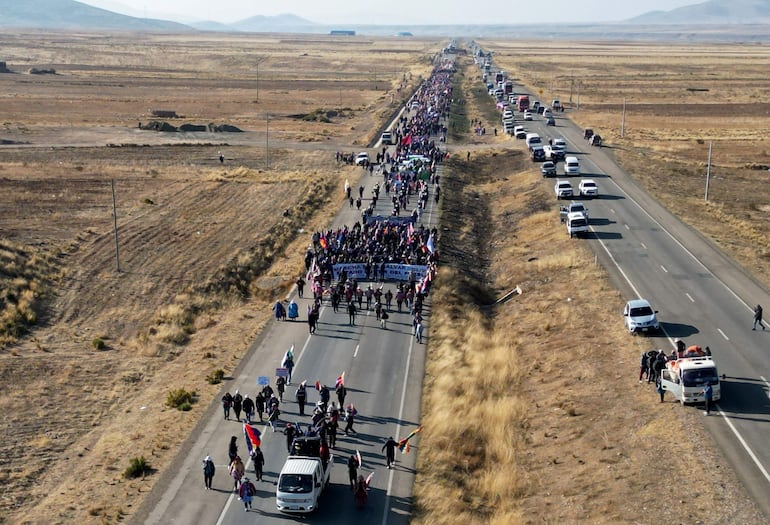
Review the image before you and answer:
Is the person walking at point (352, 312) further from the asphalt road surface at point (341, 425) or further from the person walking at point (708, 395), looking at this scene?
the person walking at point (708, 395)

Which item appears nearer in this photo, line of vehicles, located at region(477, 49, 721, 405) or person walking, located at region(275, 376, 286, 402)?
line of vehicles, located at region(477, 49, 721, 405)

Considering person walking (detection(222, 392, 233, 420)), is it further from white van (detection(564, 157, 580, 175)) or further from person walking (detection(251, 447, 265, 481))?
white van (detection(564, 157, 580, 175))

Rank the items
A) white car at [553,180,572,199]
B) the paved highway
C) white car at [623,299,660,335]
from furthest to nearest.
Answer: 1. white car at [553,180,572,199]
2. white car at [623,299,660,335]
3. the paved highway

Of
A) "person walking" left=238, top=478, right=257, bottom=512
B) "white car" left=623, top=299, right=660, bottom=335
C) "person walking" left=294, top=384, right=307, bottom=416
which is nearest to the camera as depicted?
"person walking" left=238, top=478, right=257, bottom=512

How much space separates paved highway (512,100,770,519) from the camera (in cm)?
2641

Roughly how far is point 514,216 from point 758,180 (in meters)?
26.9

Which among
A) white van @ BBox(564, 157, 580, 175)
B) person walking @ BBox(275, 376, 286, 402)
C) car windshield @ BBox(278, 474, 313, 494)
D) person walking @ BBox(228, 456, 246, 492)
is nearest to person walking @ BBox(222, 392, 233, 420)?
person walking @ BBox(275, 376, 286, 402)

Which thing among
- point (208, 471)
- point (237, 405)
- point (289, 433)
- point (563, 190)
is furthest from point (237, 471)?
point (563, 190)

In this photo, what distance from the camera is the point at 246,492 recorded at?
2327cm

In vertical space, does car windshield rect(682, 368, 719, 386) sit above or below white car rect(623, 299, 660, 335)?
above

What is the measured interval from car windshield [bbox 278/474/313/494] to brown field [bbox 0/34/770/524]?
3172 mm

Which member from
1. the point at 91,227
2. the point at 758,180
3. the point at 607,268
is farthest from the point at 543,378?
the point at 758,180

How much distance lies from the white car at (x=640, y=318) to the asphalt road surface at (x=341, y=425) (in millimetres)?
8341

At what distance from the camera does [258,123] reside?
115875 millimetres
